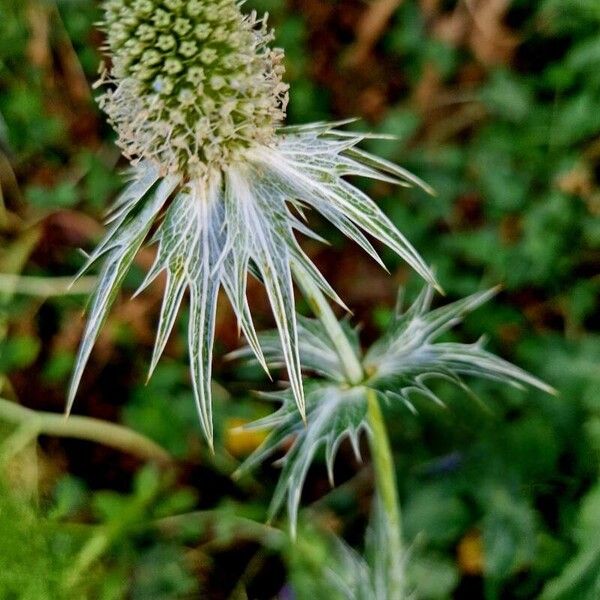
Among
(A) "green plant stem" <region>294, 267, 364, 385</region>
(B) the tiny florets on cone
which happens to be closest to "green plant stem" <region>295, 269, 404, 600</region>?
(A) "green plant stem" <region>294, 267, 364, 385</region>

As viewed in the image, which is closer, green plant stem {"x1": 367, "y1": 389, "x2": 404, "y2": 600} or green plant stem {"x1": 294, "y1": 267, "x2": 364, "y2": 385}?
green plant stem {"x1": 294, "y1": 267, "x2": 364, "y2": 385}

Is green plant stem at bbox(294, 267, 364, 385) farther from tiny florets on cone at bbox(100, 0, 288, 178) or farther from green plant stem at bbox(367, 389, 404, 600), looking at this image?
tiny florets on cone at bbox(100, 0, 288, 178)

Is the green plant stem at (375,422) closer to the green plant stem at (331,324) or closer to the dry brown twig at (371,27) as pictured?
the green plant stem at (331,324)

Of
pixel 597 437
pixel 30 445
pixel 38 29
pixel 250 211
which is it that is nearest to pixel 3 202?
pixel 38 29

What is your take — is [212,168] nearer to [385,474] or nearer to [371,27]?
[385,474]

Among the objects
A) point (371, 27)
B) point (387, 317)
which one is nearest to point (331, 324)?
point (387, 317)

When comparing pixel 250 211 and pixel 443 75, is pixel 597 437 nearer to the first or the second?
pixel 250 211

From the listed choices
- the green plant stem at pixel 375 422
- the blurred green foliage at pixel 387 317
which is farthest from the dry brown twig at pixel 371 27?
the green plant stem at pixel 375 422

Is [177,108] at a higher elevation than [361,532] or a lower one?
higher
